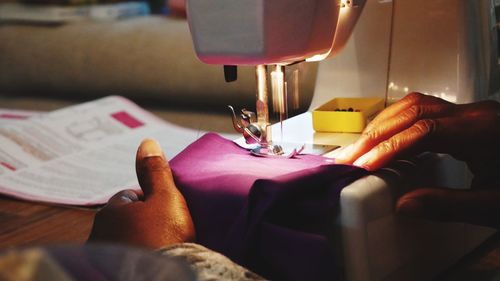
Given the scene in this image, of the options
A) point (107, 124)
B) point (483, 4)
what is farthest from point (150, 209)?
point (107, 124)

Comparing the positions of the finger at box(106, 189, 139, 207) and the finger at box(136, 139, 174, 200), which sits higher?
the finger at box(136, 139, 174, 200)

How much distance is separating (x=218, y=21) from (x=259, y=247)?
237 millimetres

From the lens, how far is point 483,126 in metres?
0.98

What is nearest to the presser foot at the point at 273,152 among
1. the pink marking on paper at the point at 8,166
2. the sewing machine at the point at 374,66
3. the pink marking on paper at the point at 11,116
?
the sewing machine at the point at 374,66

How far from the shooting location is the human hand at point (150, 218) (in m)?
0.90

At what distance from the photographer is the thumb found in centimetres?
93

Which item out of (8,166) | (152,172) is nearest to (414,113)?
(152,172)

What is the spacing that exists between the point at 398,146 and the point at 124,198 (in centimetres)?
31

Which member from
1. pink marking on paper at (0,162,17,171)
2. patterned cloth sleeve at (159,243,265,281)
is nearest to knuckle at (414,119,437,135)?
patterned cloth sleeve at (159,243,265,281)

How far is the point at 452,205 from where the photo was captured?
3.10ft

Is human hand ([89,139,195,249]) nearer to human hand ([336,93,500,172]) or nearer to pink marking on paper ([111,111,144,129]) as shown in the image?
human hand ([336,93,500,172])

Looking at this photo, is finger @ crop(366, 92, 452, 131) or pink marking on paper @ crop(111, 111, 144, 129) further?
pink marking on paper @ crop(111, 111, 144, 129)

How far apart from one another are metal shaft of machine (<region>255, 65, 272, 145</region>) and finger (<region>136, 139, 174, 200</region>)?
119 millimetres

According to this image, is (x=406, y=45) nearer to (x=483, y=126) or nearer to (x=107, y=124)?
(x=483, y=126)
